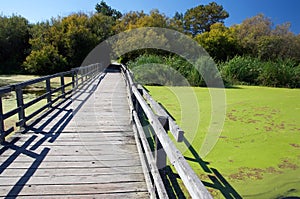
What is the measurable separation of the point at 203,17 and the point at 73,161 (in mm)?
37059

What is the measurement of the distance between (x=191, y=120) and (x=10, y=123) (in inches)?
135

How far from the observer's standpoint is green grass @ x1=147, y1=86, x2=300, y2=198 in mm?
2588

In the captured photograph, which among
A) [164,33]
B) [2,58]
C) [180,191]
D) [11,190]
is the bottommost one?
[180,191]

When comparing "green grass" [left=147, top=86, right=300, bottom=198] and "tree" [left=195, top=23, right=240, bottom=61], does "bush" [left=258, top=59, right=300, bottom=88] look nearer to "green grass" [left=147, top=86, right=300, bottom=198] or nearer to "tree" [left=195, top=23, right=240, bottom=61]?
"green grass" [left=147, top=86, right=300, bottom=198]

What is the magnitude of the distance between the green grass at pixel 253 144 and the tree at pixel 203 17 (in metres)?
32.0

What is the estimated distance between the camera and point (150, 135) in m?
3.92

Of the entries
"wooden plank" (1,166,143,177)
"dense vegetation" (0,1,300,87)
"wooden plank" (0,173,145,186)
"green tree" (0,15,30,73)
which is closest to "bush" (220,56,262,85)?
"dense vegetation" (0,1,300,87)

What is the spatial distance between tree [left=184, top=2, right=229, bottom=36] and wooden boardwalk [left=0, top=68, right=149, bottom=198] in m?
34.9

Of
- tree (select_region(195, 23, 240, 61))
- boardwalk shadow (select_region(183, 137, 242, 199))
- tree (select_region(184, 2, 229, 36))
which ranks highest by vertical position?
tree (select_region(184, 2, 229, 36))

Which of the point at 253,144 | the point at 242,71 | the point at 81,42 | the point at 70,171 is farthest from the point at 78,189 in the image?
the point at 81,42

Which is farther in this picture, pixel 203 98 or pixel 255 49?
pixel 255 49

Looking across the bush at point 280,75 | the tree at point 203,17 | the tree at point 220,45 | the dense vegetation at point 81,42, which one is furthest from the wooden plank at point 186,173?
the tree at point 203,17

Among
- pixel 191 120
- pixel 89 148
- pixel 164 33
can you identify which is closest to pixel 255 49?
pixel 164 33

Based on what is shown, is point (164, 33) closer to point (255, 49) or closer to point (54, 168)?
point (255, 49)
